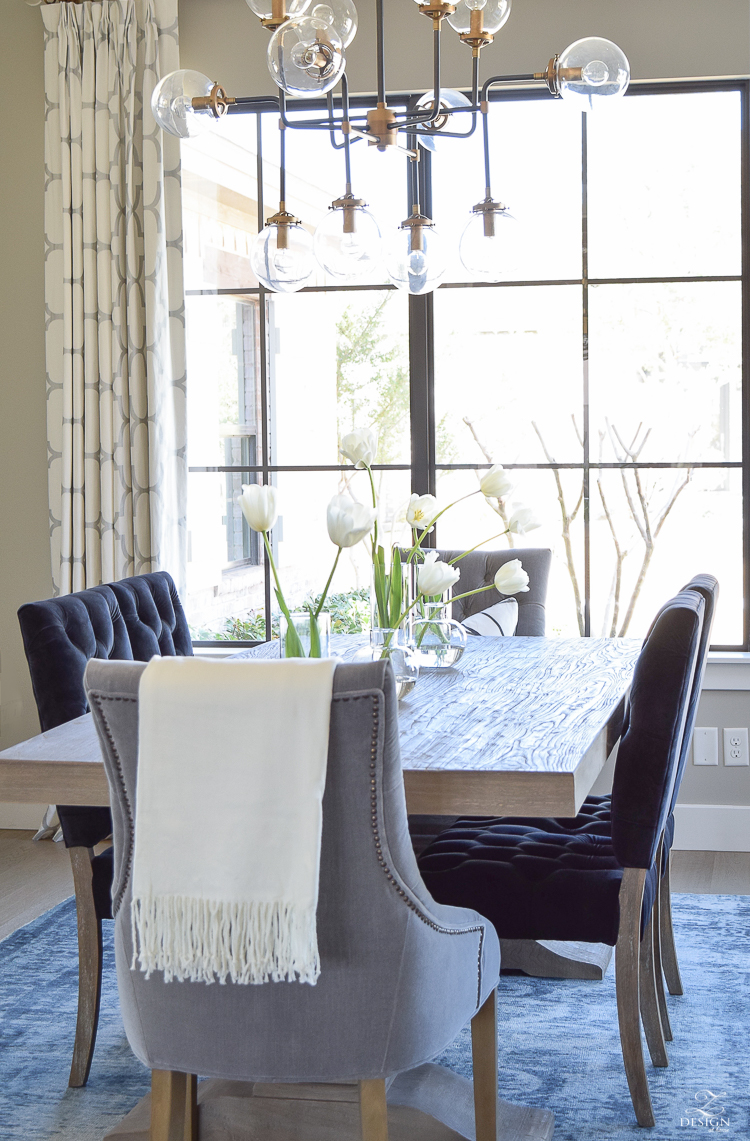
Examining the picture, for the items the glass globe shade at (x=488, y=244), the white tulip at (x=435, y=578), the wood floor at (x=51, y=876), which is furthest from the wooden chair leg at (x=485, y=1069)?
the wood floor at (x=51, y=876)

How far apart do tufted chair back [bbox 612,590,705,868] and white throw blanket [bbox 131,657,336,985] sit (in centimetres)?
73

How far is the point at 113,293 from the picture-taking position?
3691 mm

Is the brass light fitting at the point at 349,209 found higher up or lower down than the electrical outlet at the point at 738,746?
higher up

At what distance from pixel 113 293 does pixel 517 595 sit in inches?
66.8

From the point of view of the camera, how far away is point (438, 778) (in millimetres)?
1595

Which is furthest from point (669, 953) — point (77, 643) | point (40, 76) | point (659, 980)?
point (40, 76)

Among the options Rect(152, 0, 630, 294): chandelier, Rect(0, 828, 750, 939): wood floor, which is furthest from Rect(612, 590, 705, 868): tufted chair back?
Rect(0, 828, 750, 939): wood floor

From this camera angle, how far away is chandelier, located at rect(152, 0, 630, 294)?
5.95 feet

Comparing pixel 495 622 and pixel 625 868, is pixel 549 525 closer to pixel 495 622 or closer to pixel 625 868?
pixel 495 622

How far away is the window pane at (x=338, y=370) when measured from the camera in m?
3.81

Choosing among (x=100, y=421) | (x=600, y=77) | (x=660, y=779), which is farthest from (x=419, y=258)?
(x=100, y=421)

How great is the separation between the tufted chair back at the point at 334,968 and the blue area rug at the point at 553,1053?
742 mm

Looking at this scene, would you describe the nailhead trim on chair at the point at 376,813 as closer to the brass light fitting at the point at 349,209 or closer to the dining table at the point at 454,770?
the dining table at the point at 454,770

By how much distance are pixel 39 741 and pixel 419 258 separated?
122 centimetres
